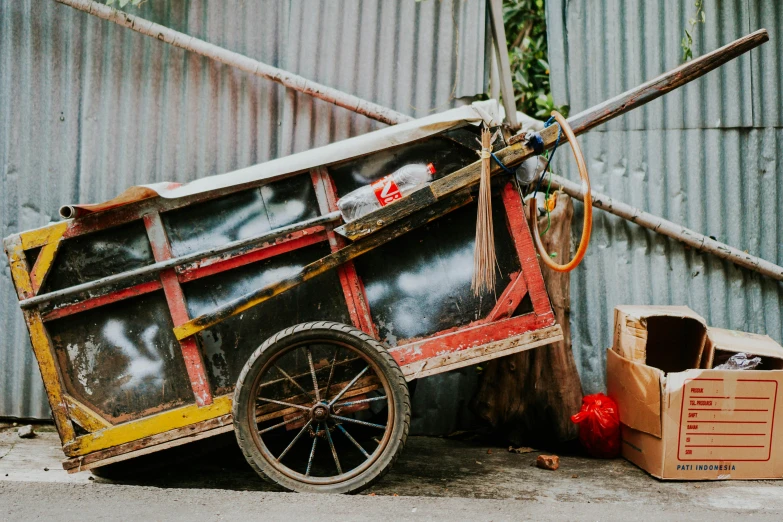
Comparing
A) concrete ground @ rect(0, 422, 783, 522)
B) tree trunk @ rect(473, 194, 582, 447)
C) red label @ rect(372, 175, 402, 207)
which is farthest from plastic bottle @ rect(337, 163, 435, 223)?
concrete ground @ rect(0, 422, 783, 522)

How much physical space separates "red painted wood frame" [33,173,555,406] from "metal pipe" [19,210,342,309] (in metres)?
0.03

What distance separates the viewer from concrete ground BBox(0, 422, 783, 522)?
2.81m

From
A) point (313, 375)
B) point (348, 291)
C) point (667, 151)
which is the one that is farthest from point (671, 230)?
point (313, 375)

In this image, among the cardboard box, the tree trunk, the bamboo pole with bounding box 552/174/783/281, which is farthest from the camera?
the bamboo pole with bounding box 552/174/783/281

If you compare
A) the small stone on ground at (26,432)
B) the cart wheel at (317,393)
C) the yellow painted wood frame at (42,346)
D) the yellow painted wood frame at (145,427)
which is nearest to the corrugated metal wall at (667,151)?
the cart wheel at (317,393)

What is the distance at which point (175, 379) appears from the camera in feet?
10.4

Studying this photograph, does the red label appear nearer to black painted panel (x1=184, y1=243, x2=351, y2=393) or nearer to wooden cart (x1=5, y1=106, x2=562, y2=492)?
wooden cart (x1=5, y1=106, x2=562, y2=492)

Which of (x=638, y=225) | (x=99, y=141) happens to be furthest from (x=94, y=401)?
(x=638, y=225)

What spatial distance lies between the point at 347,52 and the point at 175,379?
236 cm

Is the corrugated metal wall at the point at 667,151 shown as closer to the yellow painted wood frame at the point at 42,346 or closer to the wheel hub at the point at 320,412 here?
the wheel hub at the point at 320,412

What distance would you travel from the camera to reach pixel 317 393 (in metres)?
3.08

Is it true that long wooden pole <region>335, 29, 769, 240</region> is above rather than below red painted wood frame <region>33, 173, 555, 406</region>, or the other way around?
above

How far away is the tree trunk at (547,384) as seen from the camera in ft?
13.1

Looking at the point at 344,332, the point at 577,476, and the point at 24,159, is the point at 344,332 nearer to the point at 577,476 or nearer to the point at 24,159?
the point at 577,476
